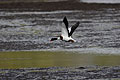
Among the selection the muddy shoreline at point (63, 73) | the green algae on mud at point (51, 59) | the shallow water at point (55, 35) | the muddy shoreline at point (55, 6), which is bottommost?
the muddy shoreline at point (55, 6)

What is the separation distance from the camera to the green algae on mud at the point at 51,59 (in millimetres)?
14602

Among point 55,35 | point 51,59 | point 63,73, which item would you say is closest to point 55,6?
point 55,35

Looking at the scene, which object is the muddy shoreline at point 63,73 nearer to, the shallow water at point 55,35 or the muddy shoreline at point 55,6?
the shallow water at point 55,35

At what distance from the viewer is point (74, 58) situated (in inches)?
623

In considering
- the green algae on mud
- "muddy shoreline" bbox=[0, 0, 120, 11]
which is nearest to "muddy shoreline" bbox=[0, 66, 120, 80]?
the green algae on mud

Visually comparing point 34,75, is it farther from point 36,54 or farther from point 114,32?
point 114,32

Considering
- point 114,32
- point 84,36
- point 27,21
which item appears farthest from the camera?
point 27,21

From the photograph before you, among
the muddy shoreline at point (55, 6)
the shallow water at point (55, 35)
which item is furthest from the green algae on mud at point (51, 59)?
the muddy shoreline at point (55, 6)

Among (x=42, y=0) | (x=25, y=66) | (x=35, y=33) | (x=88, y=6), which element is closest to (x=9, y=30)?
(x=35, y=33)

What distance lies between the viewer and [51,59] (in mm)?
15711

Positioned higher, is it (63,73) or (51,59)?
(63,73)

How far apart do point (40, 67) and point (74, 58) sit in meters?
1.90

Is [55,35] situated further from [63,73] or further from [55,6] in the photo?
[55,6]

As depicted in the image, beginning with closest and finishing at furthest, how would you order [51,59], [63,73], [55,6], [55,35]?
[63,73] < [51,59] < [55,35] < [55,6]
